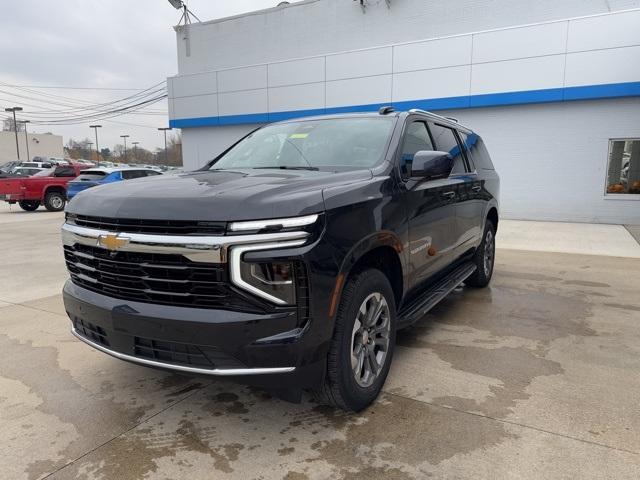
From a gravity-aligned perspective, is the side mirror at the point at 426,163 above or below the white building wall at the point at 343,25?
below

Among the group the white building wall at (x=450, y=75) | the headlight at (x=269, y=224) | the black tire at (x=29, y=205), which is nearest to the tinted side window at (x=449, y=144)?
the headlight at (x=269, y=224)

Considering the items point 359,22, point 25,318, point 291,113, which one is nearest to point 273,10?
point 359,22

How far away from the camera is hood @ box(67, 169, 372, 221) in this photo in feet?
7.77

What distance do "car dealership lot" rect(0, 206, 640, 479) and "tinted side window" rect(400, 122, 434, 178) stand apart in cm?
154

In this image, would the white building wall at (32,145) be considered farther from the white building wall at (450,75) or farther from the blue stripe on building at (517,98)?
the blue stripe on building at (517,98)

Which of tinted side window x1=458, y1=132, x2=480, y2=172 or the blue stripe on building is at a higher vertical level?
the blue stripe on building

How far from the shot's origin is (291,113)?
1797cm

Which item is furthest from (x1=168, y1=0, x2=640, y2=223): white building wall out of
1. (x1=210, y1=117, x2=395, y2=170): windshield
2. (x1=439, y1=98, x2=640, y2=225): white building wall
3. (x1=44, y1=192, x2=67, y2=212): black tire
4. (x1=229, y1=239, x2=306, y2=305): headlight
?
(x1=229, y1=239, x2=306, y2=305): headlight

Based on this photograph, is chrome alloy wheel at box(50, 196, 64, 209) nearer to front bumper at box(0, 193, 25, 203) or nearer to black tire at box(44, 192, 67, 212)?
black tire at box(44, 192, 67, 212)

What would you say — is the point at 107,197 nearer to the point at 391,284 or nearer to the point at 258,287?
the point at 258,287

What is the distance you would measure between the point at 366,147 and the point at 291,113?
15013 millimetres

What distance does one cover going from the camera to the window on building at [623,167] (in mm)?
13436

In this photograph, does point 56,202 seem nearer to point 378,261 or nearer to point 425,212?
point 425,212

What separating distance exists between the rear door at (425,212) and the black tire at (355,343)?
0.54 meters
